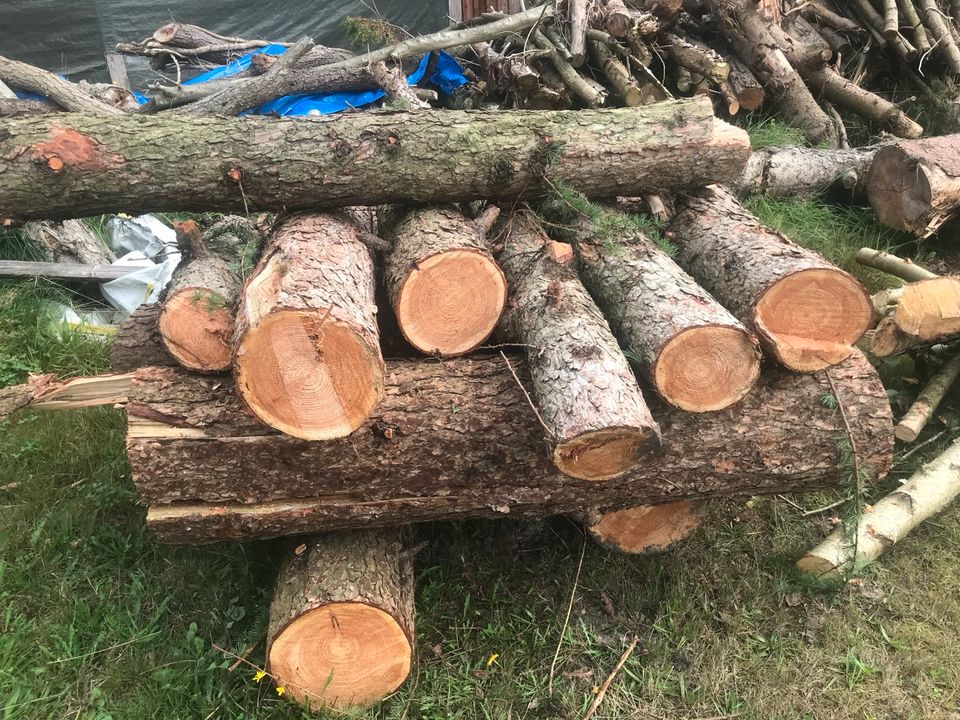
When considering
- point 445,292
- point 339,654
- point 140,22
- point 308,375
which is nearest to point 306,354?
point 308,375

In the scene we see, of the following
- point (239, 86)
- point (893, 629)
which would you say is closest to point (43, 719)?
point (893, 629)

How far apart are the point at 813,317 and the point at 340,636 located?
184cm

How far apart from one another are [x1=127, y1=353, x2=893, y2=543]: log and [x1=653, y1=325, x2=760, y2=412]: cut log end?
15 centimetres

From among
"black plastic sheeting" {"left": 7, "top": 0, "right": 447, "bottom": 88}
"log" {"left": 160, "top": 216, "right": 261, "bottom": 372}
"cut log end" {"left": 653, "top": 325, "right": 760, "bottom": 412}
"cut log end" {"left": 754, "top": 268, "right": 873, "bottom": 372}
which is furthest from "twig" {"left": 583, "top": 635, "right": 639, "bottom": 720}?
"black plastic sheeting" {"left": 7, "top": 0, "right": 447, "bottom": 88}

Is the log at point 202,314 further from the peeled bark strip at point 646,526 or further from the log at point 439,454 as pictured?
the peeled bark strip at point 646,526

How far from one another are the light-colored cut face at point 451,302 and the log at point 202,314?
62cm

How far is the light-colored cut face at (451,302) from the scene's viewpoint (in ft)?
7.37

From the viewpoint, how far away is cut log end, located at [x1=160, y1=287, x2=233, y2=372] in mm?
2346

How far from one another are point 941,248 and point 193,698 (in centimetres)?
483

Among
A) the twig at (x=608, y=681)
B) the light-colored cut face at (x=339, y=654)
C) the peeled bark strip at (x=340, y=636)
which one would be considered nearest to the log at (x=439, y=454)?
the peeled bark strip at (x=340, y=636)

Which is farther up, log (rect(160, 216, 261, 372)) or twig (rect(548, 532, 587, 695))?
log (rect(160, 216, 261, 372))

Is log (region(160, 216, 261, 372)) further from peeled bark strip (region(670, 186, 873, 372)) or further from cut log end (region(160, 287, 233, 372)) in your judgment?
peeled bark strip (region(670, 186, 873, 372))

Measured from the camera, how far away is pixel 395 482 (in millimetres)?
2252

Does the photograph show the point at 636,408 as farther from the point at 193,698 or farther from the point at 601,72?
the point at 601,72
